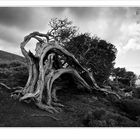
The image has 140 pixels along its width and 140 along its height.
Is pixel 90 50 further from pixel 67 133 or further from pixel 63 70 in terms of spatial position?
pixel 67 133

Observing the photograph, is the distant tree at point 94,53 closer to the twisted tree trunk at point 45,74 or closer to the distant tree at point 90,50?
the distant tree at point 90,50

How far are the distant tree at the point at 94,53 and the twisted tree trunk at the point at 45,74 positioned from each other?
3.61 feet

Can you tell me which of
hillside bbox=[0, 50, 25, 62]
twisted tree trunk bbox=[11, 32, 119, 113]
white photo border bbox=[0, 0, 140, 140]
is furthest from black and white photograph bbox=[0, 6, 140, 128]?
hillside bbox=[0, 50, 25, 62]

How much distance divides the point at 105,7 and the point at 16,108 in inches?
194

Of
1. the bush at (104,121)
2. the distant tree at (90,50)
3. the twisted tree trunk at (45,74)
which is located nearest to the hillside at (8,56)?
the twisted tree trunk at (45,74)

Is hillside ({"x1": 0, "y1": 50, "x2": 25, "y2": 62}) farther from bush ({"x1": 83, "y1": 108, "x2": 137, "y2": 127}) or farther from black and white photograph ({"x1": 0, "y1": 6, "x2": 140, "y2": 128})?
bush ({"x1": 83, "y1": 108, "x2": 137, "y2": 127})

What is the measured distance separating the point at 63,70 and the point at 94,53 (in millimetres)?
3080

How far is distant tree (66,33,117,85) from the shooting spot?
A: 10.7 meters

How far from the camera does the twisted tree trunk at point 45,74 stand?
739 cm

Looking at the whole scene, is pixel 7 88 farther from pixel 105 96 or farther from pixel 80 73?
pixel 105 96

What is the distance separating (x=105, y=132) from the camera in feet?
18.4

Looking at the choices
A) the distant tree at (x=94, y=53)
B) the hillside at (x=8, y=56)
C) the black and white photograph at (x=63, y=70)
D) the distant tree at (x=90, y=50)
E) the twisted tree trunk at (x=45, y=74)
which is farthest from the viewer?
the distant tree at (x=94, y=53)

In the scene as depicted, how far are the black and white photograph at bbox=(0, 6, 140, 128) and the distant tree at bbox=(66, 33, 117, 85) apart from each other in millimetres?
284

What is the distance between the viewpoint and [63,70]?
897cm
